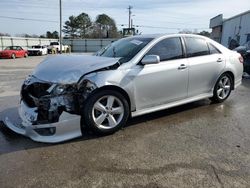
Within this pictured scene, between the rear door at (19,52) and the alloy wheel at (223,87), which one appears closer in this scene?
the alloy wheel at (223,87)

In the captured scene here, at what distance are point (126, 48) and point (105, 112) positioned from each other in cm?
145

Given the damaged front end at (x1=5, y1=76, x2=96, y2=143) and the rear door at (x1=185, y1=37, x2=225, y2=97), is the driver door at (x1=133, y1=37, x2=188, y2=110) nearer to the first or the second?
the rear door at (x1=185, y1=37, x2=225, y2=97)

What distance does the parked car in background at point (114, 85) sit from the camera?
13.3 feet

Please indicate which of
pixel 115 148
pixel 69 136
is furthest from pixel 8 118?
pixel 115 148

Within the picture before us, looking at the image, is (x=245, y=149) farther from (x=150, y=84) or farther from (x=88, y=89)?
(x=88, y=89)

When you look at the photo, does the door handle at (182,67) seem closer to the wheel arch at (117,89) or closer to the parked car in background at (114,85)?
the parked car in background at (114,85)

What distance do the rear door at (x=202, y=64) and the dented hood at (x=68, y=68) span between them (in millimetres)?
1692

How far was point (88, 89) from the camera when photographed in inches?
→ 161

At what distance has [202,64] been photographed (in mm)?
5523

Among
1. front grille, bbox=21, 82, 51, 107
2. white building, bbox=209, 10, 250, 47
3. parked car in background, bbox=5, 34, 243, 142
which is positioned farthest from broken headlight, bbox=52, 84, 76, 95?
white building, bbox=209, 10, 250, 47

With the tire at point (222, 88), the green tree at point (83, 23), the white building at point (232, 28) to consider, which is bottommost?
the tire at point (222, 88)

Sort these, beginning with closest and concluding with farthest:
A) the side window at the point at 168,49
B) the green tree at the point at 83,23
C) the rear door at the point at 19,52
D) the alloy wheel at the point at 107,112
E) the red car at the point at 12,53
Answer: the alloy wheel at the point at 107,112 → the side window at the point at 168,49 → the red car at the point at 12,53 → the rear door at the point at 19,52 → the green tree at the point at 83,23

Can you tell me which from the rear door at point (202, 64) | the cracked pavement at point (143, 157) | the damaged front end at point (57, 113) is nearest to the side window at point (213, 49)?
the rear door at point (202, 64)

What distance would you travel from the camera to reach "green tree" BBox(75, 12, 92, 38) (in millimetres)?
79000
